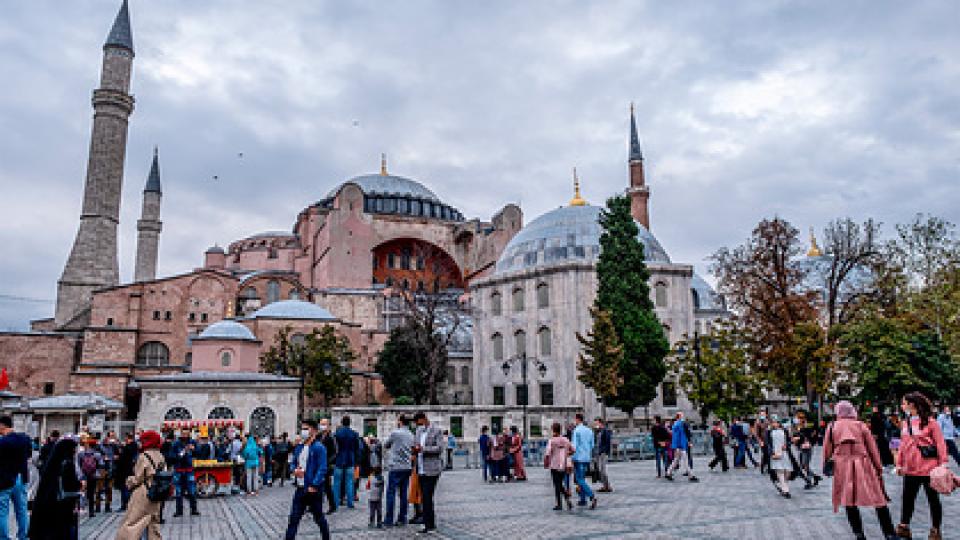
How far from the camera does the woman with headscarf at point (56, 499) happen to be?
6.49 metres

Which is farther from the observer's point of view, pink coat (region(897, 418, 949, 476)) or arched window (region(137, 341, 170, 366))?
arched window (region(137, 341, 170, 366))

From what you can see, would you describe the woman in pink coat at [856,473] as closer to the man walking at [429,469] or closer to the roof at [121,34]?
the man walking at [429,469]

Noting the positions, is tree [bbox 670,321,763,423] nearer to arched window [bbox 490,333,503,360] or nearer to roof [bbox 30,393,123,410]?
arched window [bbox 490,333,503,360]

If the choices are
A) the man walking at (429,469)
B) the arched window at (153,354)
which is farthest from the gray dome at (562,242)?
the man walking at (429,469)

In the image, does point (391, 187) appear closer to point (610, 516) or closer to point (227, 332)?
point (227, 332)

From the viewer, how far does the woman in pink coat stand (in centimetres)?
596

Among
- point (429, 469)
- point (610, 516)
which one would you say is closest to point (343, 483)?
point (429, 469)

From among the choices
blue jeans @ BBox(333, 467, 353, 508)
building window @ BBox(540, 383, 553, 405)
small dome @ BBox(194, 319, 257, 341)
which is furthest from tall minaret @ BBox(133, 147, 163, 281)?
blue jeans @ BBox(333, 467, 353, 508)

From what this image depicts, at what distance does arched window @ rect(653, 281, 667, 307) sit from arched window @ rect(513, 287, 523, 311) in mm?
6828

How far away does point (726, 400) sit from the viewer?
24.2 m

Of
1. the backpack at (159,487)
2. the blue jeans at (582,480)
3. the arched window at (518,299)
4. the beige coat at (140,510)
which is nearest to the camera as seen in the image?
the beige coat at (140,510)

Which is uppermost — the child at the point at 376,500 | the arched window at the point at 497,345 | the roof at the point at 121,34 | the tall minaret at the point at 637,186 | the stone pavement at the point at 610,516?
the roof at the point at 121,34

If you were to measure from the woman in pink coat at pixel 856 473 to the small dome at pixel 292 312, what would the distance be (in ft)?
122

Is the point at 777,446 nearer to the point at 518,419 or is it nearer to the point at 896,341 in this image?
the point at 518,419
